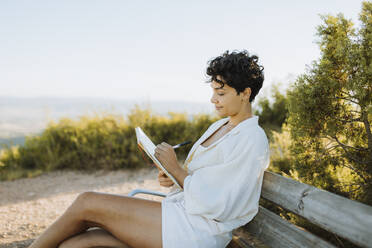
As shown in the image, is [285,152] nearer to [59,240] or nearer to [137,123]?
[59,240]

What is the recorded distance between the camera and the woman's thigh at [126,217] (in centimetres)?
187

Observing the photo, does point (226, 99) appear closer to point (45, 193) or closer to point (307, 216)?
point (307, 216)

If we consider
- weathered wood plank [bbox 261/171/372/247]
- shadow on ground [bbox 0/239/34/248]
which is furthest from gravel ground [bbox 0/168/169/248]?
weathered wood plank [bbox 261/171/372/247]

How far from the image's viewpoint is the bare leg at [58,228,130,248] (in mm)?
1994

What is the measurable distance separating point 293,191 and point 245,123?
1.67ft

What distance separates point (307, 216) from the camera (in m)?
1.58

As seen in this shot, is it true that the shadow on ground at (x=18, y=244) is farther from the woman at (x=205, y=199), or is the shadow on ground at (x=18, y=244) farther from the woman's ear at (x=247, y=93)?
the woman's ear at (x=247, y=93)

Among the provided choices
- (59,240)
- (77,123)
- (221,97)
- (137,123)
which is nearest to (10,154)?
(77,123)

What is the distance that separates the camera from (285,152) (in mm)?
4105

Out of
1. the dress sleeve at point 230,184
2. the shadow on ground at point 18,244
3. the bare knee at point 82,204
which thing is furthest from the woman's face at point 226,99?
the shadow on ground at point 18,244

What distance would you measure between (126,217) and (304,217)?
110 cm

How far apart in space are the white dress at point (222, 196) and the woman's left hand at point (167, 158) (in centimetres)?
14

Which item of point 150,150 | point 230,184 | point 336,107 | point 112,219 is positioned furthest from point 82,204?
point 336,107

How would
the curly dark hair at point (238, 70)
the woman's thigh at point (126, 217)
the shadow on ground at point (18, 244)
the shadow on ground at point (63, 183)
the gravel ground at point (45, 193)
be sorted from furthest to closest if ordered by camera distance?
the shadow on ground at point (63, 183) → the gravel ground at point (45, 193) → the shadow on ground at point (18, 244) → the curly dark hair at point (238, 70) → the woman's thigh at point (126, 217)
